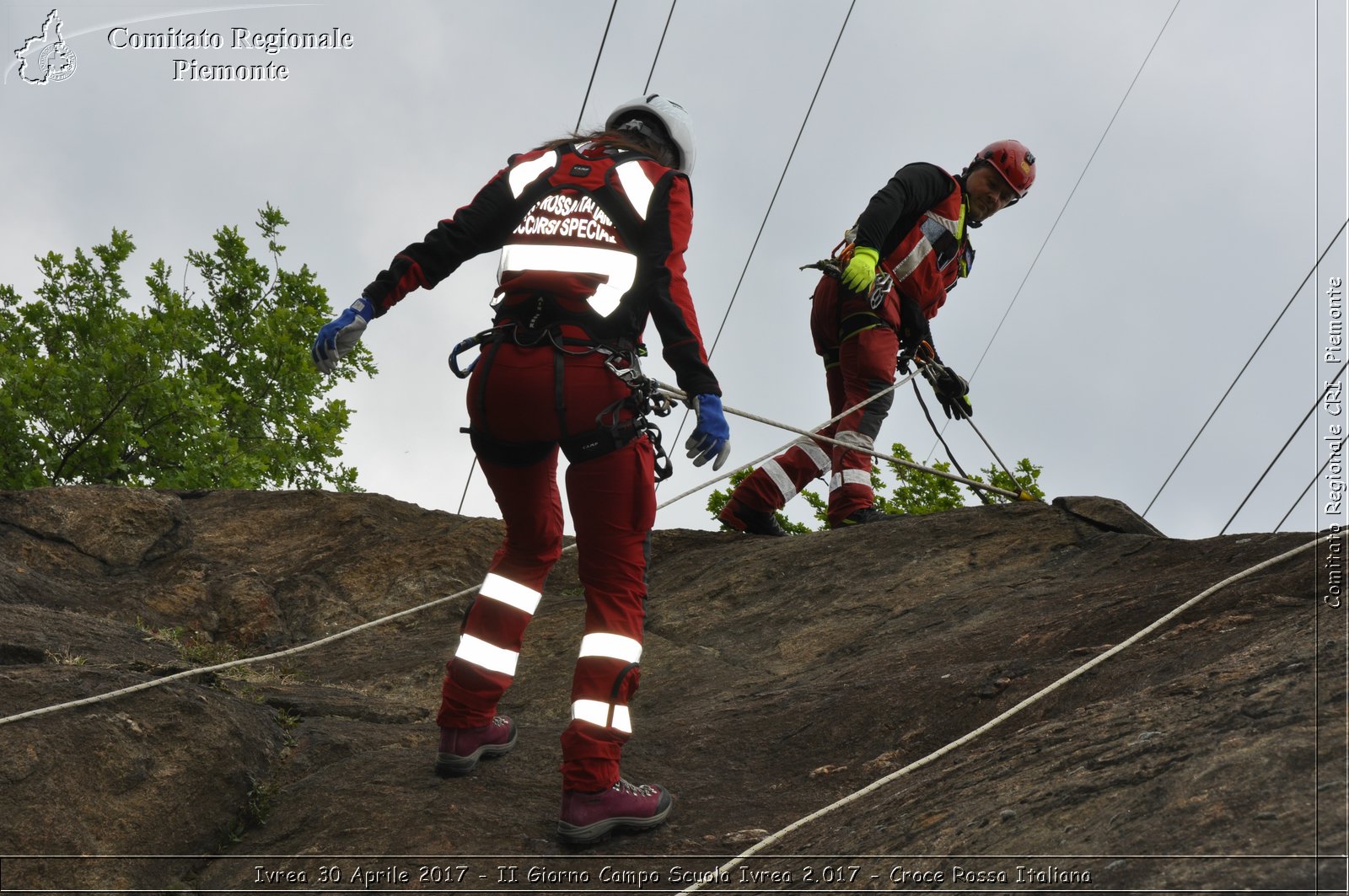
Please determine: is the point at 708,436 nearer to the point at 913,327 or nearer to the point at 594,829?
the point at 594,829

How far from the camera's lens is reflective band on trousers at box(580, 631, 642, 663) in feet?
12.5

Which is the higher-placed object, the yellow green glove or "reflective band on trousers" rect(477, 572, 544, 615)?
the yellow green glove

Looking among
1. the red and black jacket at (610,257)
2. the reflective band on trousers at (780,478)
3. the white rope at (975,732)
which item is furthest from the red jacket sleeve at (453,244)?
the reflective band on trousers at (780,478)

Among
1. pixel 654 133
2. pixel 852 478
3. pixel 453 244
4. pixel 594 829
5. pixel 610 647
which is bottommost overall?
pixel 594 829

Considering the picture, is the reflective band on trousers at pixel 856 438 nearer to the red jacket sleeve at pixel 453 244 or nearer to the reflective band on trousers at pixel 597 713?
the red jacket sleeve at pixel 453 244

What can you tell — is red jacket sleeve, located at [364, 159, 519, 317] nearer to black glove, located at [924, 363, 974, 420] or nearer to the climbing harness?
the climbing harness

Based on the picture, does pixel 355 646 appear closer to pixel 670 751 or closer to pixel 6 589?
pixel 6 589

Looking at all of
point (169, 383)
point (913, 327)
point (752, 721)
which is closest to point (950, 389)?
point (913, 327)

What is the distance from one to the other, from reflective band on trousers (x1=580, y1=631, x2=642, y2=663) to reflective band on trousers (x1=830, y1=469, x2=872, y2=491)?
3.82m

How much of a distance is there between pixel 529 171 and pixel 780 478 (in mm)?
3690

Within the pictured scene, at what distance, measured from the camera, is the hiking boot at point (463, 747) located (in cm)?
418

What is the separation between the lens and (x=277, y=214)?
934 inches

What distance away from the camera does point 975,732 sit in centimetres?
362

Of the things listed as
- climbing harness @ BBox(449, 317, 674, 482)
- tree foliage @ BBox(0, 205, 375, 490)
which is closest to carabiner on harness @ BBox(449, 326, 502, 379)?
climbing harness @ BBox(449, 317, 674, 482)
